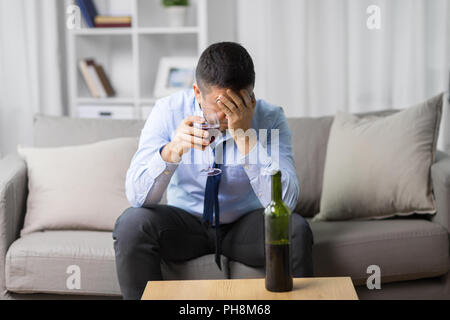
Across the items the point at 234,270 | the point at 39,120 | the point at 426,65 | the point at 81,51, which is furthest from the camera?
the point at 81,51

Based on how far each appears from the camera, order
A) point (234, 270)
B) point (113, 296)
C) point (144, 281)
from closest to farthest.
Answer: point (144, 281)
point (234, 270)
point (113, 296)

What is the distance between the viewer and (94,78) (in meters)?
3.40

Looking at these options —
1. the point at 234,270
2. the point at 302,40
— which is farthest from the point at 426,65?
the point at 234,270

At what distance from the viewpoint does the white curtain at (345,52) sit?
122 inches

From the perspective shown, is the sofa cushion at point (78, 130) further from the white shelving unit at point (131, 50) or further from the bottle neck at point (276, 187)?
the bottle neck at point (276, 187)

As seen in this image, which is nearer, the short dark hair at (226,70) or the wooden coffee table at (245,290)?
the wooden coffee table at (245,290)

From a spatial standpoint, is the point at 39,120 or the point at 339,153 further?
the point at 39,120

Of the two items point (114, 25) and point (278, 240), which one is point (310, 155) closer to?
point (278, 240)

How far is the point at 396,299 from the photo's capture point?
2148 millimetres

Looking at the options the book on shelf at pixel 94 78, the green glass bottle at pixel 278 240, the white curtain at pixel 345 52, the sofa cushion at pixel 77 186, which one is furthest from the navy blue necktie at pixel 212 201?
the book on shelf at pixel 94 78

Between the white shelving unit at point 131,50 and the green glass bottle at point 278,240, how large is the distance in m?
1.95

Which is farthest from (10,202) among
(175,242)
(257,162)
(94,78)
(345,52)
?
(345,52)
